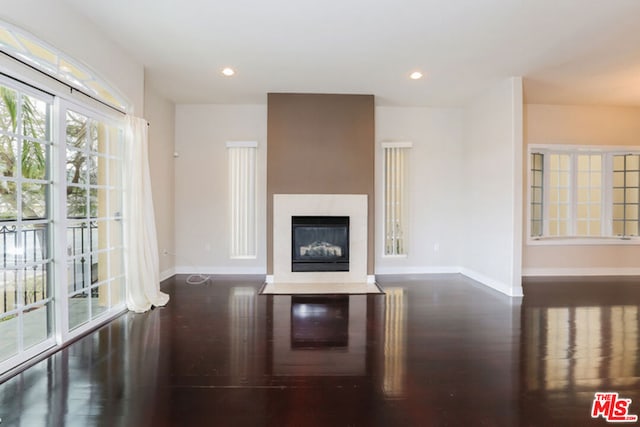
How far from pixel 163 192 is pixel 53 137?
234cm

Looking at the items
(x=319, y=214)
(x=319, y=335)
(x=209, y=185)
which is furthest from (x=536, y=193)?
(x=209, y=185)

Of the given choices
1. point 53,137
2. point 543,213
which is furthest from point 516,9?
point 53,137

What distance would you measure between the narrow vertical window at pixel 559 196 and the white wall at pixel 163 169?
6.54 m

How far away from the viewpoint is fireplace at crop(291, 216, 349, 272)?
4.84 m

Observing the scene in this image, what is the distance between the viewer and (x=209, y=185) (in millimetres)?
5387

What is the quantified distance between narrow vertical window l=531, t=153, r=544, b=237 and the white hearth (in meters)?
3.01

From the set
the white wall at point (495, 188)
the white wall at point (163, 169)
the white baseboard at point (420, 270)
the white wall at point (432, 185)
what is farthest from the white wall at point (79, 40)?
the white wall at point (495, 188)

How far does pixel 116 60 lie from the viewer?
333cm

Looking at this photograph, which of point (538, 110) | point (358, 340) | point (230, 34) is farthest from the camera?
point (538, 110)

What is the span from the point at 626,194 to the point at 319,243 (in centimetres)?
551

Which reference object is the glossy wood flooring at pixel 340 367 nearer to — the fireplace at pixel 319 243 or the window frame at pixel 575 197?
the fireplace at pixel 319 243

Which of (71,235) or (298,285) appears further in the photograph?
(298,285)

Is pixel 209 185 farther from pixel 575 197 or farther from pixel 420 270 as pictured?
pixel 575 197

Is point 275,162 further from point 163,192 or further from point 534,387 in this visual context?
point 534,387
